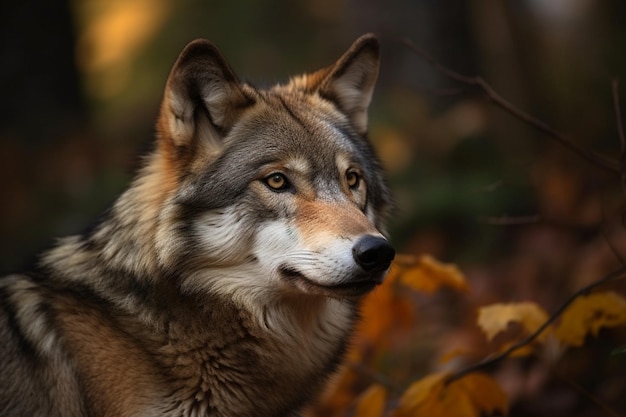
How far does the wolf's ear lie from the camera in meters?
4.16

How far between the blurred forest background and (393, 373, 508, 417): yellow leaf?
3.83ft

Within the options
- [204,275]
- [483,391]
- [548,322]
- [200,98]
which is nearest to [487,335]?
[483,391]

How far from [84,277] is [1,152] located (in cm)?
848

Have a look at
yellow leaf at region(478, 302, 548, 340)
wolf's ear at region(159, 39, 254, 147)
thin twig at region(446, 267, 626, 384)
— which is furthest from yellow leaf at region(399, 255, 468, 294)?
wolf's ear at region(159, 39, 254, 147)

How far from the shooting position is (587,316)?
442 centimetres

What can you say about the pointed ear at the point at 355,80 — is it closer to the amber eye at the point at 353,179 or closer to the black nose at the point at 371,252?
the amber eye at the point at 353,179

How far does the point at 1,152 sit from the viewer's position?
39.5 ft

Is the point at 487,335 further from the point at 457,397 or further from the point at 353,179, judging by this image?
the point at 353,179

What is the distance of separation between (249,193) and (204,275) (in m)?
0.47

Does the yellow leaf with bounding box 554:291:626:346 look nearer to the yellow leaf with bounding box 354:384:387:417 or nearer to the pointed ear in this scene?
the yellow leaf with bounding box 354:384:387:417

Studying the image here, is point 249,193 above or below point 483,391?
above

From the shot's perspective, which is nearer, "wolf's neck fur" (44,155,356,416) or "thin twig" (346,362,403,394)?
"wolf's neck fur" (44,155,356,416)

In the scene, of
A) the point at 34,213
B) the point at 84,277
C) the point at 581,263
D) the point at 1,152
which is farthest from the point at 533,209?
the point at 1,152

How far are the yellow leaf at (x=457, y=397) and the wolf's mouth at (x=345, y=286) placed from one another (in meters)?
0.94
